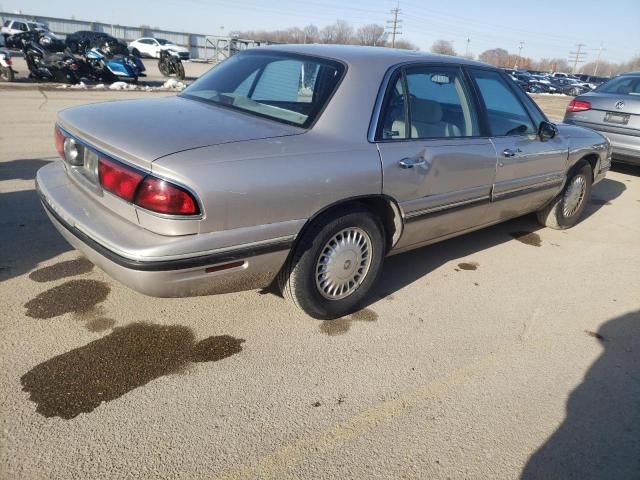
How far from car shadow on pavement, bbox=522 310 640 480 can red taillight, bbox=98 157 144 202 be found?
2.17 metres

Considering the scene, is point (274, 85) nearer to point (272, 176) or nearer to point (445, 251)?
point (272, 176)

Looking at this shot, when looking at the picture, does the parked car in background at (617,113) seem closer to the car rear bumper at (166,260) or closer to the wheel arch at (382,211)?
the wheel arch at (382,211)

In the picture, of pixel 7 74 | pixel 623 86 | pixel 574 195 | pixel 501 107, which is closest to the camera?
pixel 501 107

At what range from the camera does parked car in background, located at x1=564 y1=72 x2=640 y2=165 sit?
23.3 feet

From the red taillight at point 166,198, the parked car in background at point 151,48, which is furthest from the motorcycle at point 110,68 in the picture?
the parked car in background at point 151,48

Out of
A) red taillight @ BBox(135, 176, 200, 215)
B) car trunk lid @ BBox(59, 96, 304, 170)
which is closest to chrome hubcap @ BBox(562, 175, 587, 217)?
car trunk lid @ BBox(59, 96, 304, 170)

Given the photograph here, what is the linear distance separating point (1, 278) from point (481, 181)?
3410 mm

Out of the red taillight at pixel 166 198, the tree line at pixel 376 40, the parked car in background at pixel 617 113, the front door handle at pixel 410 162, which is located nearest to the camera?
the red taillight at pixel 166 198

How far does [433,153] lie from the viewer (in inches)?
127

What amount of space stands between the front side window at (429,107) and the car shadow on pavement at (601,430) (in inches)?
69.5

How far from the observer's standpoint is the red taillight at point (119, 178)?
7.63 ft

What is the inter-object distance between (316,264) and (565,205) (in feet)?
11.4

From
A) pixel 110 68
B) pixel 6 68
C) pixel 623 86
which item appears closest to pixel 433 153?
pixel 623 86

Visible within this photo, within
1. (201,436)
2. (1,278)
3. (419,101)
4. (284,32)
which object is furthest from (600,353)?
(284,32)
